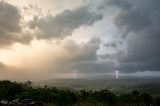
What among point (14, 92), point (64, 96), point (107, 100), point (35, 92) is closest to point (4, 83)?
point (14, 92)

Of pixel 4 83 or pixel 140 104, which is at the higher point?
pixel 4 83

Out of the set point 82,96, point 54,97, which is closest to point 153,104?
point 82,96

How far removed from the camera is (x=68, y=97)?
44.5 metres

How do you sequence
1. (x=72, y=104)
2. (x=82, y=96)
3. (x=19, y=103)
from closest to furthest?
(x=19, y=103) < (x=72, y=104) < (x=82, y=96)

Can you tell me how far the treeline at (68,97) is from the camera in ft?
142

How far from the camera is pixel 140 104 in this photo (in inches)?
1746

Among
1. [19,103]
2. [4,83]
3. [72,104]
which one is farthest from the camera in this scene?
[4,83]

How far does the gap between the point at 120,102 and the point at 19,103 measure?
62.5 ft

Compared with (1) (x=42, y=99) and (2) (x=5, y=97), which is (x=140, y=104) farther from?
(2) (x=5, y=97)

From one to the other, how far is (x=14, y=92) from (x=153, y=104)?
22.1 m

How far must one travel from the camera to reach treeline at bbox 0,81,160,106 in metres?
43.4

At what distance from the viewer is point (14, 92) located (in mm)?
47906

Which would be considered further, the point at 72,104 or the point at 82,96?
the point at 82,96

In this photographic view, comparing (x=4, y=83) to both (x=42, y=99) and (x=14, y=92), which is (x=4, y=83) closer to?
(x=14, y=92)
